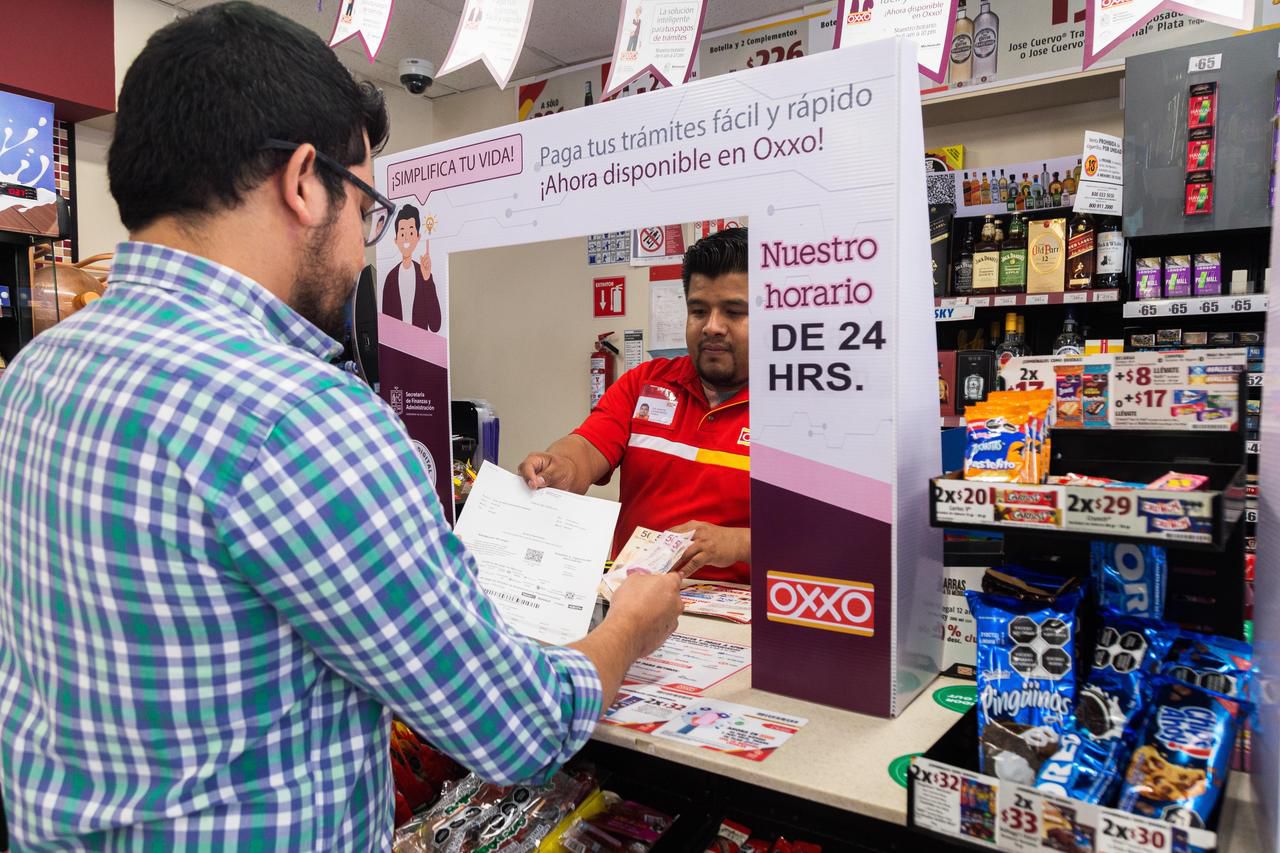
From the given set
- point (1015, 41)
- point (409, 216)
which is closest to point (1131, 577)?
point (409, 216)

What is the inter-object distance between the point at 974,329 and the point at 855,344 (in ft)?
9.72

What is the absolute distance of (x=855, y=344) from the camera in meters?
1.34

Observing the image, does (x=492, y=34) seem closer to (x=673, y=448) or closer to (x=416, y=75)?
(x=673, y=448)

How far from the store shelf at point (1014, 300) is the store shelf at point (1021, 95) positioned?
98 centimetres

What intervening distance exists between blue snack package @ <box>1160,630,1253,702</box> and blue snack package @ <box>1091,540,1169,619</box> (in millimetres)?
53

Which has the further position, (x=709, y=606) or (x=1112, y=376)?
(x=709, y=606)

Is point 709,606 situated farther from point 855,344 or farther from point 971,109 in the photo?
point 971,109

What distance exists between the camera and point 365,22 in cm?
271

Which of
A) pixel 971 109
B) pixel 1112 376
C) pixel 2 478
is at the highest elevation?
pixel 971 109

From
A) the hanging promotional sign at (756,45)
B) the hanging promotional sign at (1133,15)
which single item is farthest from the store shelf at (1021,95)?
→ the hanging promotional sign at (1133,15)


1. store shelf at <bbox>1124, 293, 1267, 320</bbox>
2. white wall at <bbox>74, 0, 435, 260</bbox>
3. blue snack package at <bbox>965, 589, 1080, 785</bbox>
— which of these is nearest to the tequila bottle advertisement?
store shelf at <bbox>1124, 293, 1267, 320</bbox>

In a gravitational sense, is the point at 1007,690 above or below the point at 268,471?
below

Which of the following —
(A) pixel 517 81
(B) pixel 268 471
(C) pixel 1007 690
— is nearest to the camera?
→ (B) pixel 268 471

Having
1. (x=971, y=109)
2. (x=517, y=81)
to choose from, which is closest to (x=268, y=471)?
(x=971, y=109)
